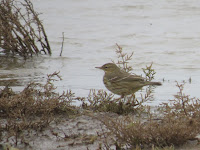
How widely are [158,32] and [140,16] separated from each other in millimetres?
2254

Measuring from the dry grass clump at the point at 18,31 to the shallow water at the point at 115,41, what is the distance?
0.27m

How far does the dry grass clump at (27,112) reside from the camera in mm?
6059

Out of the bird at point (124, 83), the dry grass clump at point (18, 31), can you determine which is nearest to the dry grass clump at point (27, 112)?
the bird at point (124, 83)

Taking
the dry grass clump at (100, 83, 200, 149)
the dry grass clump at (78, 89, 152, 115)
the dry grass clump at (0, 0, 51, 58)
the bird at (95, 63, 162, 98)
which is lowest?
the dry grass clump at (100, 83, 200, 149)

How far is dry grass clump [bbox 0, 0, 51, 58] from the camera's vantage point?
11.2m

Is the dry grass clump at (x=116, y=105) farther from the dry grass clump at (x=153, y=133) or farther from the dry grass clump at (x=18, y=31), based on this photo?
the dry grass clump at (x=18, y=31)

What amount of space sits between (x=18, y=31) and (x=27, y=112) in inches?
200

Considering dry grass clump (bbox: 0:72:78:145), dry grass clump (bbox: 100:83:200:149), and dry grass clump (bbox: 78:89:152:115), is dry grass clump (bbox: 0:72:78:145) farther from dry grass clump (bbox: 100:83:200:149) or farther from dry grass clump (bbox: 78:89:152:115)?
dry grass clump (bbox: 100:83:200:149)

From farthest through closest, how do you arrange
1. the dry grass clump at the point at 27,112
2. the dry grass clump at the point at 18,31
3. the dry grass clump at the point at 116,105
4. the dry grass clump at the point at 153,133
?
the dry grass clump at the point at 18,31, the dry grass clump at the point at 116,105, the dry grass clump at the point at 27,112, the dry grass clump at the point at 153,133

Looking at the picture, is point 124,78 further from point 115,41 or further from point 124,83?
point 115,41

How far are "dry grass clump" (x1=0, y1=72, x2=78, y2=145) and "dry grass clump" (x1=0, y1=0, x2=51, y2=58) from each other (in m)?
3.99

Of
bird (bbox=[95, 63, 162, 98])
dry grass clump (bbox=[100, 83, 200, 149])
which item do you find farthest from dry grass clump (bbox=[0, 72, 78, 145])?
dry grass clump (bbox=[100, 83, 200, 149])

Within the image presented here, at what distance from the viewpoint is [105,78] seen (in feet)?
25.1

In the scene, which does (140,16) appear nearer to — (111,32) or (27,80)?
(111,32)
